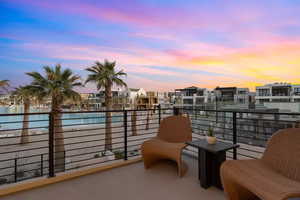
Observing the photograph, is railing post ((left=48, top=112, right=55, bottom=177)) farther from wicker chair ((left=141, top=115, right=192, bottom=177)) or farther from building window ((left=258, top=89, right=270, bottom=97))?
building window ((left=258, top=89, right=270, bottom=97))

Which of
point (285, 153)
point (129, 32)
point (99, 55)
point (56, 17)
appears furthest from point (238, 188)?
point (99, 55)

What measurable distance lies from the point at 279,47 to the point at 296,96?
18.5 meters

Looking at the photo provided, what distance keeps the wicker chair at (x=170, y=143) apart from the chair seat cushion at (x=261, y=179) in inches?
31.4

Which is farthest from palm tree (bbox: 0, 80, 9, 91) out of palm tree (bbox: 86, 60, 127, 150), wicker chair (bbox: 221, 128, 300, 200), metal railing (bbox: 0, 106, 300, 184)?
wicker chair (bbox: 221, 128, 300, 200)

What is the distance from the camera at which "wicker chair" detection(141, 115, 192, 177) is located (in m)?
2.25

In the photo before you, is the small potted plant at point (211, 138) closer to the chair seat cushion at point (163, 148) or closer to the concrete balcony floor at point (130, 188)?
the chair seat cushion at point (163, 148)

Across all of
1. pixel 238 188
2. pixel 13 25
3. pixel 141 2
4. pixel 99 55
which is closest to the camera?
pixel 238 188

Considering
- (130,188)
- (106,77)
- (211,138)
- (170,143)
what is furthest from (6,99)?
(211,138)

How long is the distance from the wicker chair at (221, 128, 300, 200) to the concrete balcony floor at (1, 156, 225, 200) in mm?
468

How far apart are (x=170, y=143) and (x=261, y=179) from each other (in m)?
1.36

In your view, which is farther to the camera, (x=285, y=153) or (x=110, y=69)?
(x=110, y=69)

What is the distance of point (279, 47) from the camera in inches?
198

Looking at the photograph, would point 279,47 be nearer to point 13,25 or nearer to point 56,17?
point 56,17

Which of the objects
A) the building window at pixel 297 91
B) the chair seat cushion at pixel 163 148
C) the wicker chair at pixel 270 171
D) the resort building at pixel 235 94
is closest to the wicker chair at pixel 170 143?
the chair seat cushion at pixel 163 148
